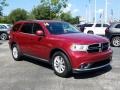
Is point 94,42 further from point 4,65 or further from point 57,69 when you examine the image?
point 4,65

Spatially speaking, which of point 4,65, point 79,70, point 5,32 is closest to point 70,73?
point 79,70

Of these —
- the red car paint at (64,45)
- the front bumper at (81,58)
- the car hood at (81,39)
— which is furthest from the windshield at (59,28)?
the front bumper at (81,58)

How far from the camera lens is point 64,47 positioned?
8.52 meters

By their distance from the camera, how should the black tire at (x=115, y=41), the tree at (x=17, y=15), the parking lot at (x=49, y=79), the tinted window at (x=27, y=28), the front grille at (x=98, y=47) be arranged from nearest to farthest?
the parking lot at (x=49, y=79), the front grille at (x=98, y=47), the tinted window at (x=27, y=28), the black tire at (x=115, y=41), the tree at (x=17, y=15)

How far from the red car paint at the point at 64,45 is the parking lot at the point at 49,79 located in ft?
1.62

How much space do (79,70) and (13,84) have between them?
1.87 meters

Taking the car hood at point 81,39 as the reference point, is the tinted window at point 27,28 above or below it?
above

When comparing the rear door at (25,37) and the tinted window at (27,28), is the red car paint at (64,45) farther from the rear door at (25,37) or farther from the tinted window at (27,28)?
the tinted window at (27,28)

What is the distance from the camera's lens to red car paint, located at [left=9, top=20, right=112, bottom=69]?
8.29 metres

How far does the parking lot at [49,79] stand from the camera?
7.70 metres

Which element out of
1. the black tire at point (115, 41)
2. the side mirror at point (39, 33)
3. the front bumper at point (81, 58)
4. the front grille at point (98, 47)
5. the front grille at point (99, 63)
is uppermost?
the side mirror at point (39, 33)

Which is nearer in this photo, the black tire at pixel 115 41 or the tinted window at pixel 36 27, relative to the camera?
the tinted window at pixel 36 27

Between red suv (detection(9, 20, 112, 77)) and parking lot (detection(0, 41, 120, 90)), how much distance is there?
0.34 m

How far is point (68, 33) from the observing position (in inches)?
381
